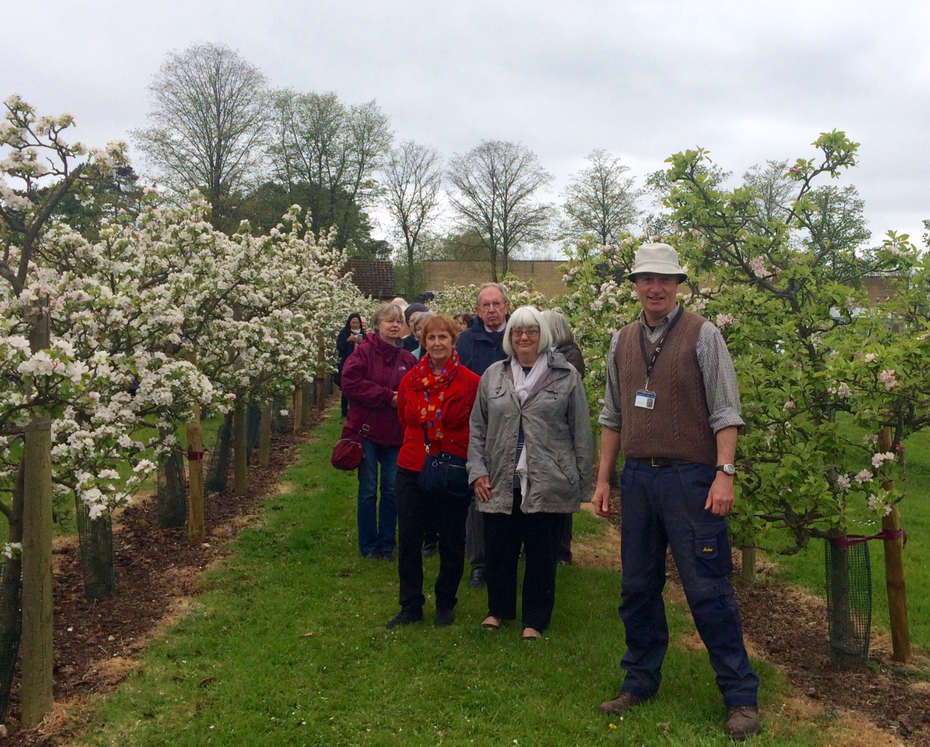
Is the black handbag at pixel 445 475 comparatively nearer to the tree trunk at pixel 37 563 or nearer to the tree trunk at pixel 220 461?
the tree trunk at pixel 37 563

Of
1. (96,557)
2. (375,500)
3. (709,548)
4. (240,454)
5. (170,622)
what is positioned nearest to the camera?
(709,548)

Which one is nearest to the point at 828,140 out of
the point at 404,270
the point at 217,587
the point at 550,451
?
the point at 550,451

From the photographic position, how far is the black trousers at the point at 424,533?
18.3 ft

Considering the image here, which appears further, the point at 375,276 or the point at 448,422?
the point at 375,276

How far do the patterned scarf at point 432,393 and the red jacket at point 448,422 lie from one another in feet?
0.08

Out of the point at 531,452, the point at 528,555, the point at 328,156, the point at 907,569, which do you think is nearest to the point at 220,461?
the point at 528,555

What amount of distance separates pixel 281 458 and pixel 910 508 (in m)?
9.16

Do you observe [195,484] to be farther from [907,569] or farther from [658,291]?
[907,569]

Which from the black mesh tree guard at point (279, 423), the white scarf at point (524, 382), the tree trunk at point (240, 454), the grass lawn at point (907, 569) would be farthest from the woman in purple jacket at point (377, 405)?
the black mesh tree guard at point (279, 423)

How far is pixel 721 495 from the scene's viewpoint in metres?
3.88

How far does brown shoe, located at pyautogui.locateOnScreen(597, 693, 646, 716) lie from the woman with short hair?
42.1 inches

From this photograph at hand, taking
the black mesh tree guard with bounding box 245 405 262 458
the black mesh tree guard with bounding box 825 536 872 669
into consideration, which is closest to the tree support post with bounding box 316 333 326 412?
the black mesh tree guard with bounding box 245 405 262 458

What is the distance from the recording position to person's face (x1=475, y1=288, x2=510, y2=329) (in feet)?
21.1

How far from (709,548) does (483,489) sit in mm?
1627
